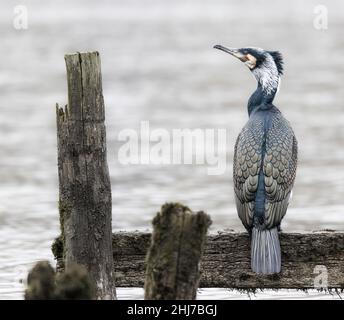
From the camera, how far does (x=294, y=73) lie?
26.5 m

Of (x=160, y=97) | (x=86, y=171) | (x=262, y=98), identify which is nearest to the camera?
(x=86, y=171)

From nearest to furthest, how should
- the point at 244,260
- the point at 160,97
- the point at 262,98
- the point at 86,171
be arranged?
the point at 86,171 < the point at 244,260 < the point at 262,98 < the point at 160,97

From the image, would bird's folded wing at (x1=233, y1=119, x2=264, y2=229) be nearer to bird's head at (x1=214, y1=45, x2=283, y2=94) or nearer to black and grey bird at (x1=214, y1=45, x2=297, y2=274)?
black and grey bird at (x1=214, y1=45, x2=297, y2=274)

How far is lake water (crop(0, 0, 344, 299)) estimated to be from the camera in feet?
46.7

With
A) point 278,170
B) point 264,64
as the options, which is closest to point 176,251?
point 278,170

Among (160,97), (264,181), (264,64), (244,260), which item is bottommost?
(244,260)

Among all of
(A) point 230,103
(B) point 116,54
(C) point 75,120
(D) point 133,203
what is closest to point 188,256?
(C) point 75,120

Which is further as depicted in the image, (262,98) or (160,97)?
(160,97)

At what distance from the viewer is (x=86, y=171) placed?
28.3 ft

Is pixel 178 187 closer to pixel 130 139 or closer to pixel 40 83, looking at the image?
pixel 130 139

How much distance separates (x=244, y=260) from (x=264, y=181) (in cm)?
57

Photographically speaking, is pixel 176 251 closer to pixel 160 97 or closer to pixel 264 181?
pixel 264 181

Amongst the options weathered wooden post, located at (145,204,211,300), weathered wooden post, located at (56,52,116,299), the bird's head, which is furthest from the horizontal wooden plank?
weathered wooden post, located at (145,204,211,300)

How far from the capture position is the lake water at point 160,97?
14.2 meters
